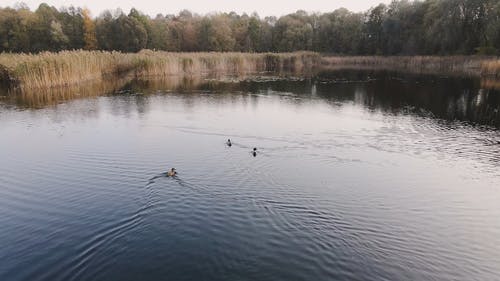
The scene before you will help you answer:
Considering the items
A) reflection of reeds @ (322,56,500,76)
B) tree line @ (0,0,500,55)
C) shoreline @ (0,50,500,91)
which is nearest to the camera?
shoreline @ (0,50,500,91)

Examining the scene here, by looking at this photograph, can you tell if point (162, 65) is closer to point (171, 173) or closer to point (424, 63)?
point (171, 173)

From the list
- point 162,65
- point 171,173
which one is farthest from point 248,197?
point 162,65

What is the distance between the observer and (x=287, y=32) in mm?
73812

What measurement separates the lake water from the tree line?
42.5m

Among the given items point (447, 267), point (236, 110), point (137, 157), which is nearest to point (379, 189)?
point (447, 267)

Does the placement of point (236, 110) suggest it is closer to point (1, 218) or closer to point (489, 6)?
point (1, 218)

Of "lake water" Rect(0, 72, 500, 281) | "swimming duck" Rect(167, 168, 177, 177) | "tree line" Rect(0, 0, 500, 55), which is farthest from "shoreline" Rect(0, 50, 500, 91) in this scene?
"swimming duck" Rect(167, 168, 177, 177)

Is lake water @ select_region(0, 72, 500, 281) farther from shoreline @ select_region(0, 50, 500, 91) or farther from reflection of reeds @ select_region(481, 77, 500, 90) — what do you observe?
reflection of reeds @ select_region(481, 77, 500, 90)

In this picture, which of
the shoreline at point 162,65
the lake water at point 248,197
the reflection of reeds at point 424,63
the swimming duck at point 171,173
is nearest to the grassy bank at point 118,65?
the shoreline at point 162,65

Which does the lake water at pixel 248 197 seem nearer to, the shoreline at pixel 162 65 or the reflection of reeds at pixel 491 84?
the shoreline at pixel 162 65

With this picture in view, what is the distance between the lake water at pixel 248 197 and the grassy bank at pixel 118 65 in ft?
26.1

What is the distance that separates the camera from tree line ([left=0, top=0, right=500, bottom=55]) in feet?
170

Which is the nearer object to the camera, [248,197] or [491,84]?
[248,197]

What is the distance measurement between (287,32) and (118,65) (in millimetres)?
46866
